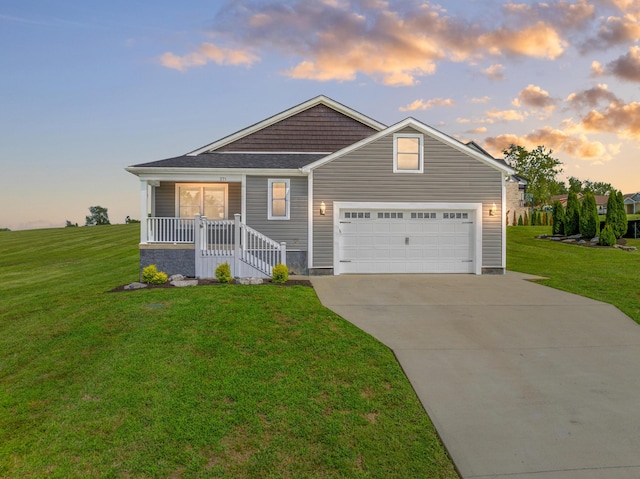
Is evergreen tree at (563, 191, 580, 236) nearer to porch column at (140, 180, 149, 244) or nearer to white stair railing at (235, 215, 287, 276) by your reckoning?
white stair railing at (235, 215, 287, 276)

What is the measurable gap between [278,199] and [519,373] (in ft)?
33.6

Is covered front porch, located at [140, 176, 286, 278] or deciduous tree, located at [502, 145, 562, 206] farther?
deciduous tree, located at [502, 145, 562, 206]

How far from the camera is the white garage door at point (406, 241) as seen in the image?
1393 cm

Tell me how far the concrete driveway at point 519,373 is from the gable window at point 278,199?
4.56 m

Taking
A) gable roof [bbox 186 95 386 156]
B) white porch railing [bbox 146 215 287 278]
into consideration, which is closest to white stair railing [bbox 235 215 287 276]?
white porch railing [bbox 146 215 287 278]

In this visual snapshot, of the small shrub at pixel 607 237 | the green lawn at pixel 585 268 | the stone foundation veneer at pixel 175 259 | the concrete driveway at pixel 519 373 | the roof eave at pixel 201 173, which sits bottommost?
the concrete driveway at pixel 519 373

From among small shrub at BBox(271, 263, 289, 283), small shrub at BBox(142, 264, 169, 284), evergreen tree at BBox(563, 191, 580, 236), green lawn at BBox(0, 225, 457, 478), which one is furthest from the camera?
evergreen tree at BBox(563, 191, 580, 236)

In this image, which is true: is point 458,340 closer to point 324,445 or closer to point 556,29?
point 324,445

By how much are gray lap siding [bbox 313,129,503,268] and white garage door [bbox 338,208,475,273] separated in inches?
20.2

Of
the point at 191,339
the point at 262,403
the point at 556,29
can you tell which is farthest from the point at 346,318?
the point at 556,29

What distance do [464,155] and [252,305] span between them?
9.63 metres

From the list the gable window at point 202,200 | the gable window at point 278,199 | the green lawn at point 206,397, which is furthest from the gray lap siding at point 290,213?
the green lawn at point 206,397

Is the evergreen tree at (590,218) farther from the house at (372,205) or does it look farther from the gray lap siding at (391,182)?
the gray lap siding at (391,182)

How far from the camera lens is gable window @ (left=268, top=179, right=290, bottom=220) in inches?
560
